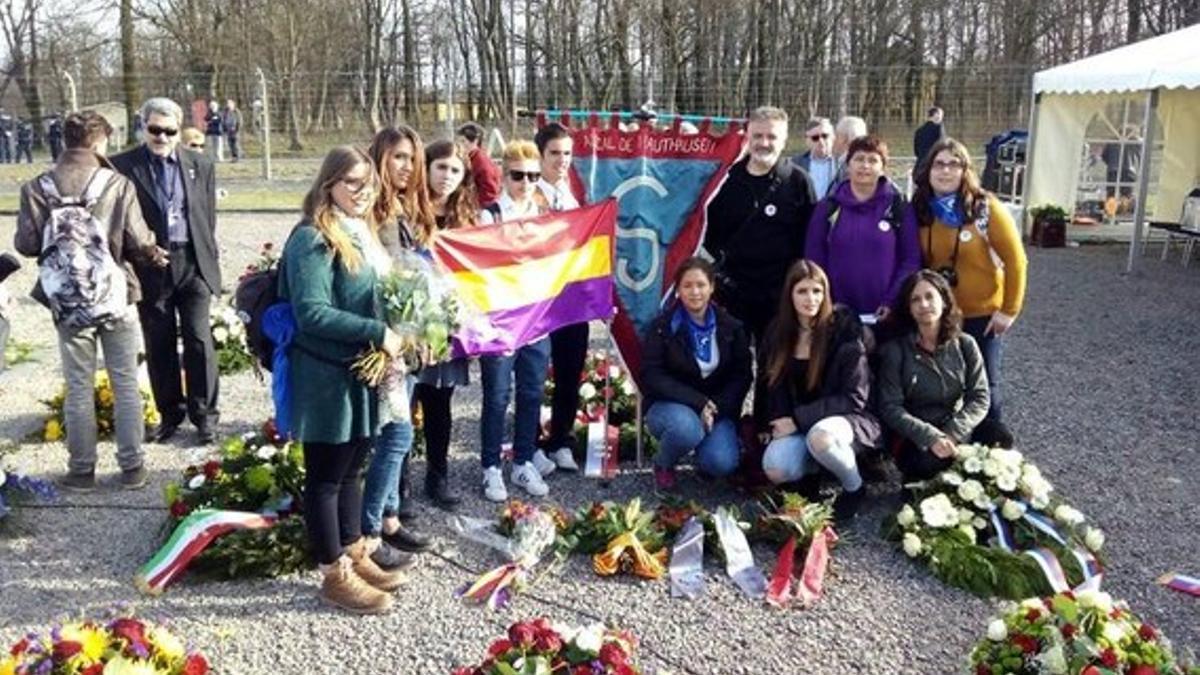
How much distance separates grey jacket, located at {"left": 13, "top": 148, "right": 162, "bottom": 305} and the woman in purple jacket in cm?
323

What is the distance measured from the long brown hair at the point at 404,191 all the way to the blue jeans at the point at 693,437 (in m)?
1.44

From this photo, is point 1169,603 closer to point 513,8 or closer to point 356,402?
point 356,402

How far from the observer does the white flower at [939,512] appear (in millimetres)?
4504

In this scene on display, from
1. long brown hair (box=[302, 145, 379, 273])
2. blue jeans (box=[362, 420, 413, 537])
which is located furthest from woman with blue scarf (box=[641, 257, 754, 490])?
long brown hair (box=[302, 145, 379, 273])

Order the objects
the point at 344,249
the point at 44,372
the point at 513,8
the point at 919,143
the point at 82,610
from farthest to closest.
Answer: the point at 513,8, the point at 919,143, the point at 44,372, the point at 82,610, the point at 344,249

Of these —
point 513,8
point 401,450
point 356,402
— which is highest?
point 513,8

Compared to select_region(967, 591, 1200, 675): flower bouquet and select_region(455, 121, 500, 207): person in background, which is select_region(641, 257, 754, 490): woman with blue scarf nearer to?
select_region(455, 121, 500, 207): person in background

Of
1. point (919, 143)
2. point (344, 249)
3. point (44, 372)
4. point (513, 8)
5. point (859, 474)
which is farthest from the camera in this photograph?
point (513, 8)

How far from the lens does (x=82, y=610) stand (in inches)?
159

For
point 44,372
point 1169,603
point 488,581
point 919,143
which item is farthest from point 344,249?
point 919,143

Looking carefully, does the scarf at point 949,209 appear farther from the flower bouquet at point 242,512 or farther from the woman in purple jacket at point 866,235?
the flower bouquet at point 242,512

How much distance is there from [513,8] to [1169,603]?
113ft

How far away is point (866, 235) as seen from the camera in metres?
5.02

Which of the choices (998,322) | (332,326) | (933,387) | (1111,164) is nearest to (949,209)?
(998,322)
